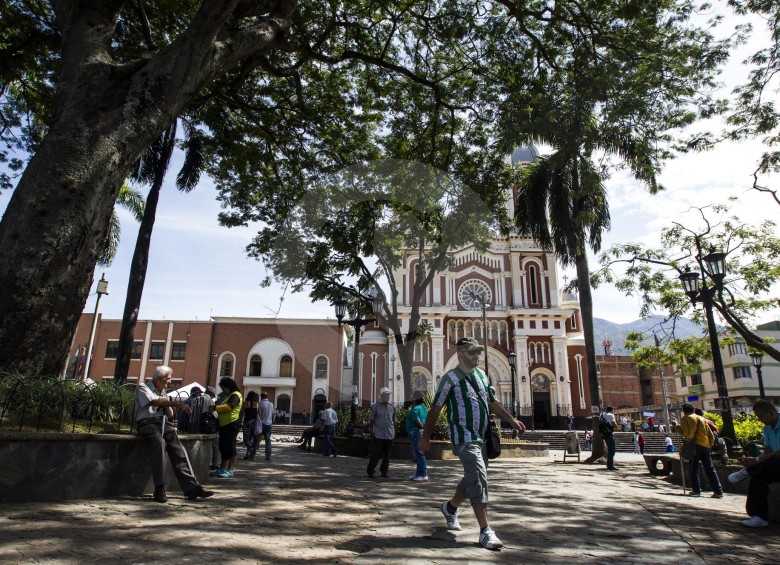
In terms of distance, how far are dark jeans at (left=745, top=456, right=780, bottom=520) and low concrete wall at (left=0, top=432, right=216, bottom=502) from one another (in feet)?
20.4

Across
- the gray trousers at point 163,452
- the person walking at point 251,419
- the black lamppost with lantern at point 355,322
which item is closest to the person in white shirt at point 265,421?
the person walking at point 251,419

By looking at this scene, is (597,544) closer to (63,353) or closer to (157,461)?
(157,461)

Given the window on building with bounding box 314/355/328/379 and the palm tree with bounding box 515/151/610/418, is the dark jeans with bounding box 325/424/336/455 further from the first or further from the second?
the window on building with bounding box 314/355/328/379

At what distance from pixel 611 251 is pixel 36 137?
16243 millimetres

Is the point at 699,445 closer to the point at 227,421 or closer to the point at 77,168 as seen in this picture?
the point at 227,421

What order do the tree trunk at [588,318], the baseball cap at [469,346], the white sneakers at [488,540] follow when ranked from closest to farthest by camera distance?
the white sneakers at [488,540] < the baseball cap at [469,346] < the tree trunk at [588,318]

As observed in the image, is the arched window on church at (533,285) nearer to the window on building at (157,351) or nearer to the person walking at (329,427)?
the window on building at (157,351)

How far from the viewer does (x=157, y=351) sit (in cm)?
3778

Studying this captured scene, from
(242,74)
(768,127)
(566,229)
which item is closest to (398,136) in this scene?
(242,74)

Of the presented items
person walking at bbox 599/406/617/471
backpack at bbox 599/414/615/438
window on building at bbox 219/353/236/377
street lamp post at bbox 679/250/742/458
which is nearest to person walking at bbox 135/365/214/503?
street lamp post at bbox 679/250/742/458

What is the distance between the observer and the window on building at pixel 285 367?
38.0 meters

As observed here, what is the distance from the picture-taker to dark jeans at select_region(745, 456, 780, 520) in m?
4.97

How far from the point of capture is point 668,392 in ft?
188

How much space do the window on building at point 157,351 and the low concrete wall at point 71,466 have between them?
118 feet
